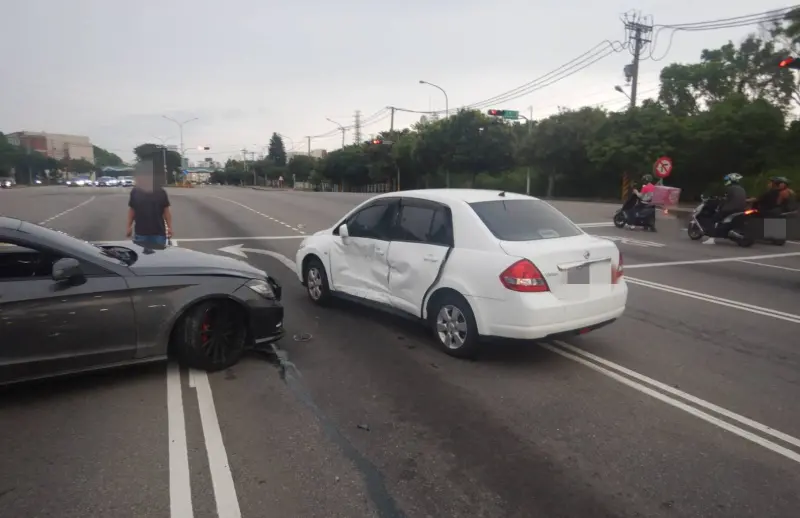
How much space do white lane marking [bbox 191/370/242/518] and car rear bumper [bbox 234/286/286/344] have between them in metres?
0.60

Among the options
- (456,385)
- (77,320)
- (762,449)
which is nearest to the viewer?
(762,449)

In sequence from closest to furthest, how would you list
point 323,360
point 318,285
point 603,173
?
point 323,360
point 318,285
point 603,173

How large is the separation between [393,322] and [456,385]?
2078mm

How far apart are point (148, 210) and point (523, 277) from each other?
506 centimetres

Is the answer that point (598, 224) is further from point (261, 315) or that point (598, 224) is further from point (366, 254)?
point (261, 315)

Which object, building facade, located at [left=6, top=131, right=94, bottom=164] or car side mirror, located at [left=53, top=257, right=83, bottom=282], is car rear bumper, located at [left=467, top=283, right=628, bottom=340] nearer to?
car side mirror, located at [left=53, top=257, right=83, bottom=282]

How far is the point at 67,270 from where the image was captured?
14.4 feet

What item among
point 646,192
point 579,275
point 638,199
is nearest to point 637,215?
point 638,199

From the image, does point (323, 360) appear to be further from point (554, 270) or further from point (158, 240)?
point (158, 240)

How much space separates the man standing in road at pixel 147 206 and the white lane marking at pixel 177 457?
3275mm

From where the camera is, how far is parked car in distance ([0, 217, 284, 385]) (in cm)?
434

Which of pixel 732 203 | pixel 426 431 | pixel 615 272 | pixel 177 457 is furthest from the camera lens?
pixel 732 203

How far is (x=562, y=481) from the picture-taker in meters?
3.54

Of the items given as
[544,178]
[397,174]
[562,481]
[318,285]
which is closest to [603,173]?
[544,178]
